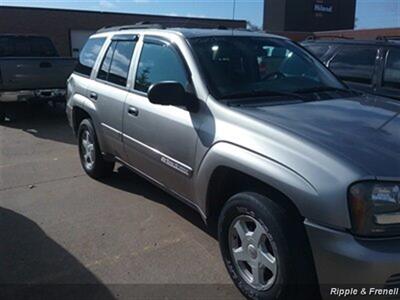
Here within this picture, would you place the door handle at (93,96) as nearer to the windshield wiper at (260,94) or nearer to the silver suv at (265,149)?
the silver suv at (265,149)

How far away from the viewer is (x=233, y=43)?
13.8 feet

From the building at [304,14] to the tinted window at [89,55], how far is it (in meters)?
31.8

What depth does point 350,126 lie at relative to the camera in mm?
3160

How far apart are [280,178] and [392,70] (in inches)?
175

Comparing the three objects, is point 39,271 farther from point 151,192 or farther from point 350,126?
point 350,126

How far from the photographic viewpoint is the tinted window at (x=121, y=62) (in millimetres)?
4882

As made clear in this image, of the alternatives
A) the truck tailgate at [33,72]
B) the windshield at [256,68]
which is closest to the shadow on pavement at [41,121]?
the truck tailgate at [33,72]

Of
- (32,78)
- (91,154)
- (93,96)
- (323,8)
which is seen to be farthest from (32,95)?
(323,8)

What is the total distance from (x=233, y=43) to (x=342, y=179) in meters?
2.02

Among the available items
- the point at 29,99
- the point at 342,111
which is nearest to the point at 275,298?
the point at 342,111

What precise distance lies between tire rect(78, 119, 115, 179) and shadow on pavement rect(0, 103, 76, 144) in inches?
95.0

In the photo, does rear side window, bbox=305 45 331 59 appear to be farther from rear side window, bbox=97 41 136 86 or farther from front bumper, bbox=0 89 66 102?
front bumper, bbox=0 89 66 102

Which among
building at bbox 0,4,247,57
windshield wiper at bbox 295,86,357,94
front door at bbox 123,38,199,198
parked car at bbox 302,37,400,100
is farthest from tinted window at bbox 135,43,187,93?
building at bbox 0,4,247,57

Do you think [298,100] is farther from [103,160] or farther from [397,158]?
[103,160]
